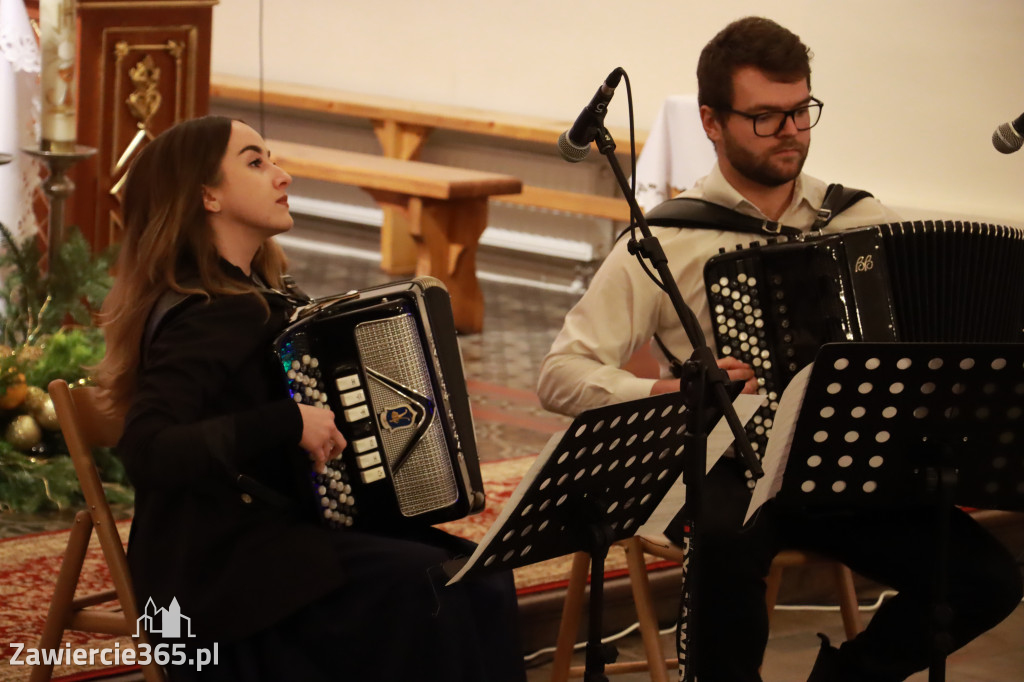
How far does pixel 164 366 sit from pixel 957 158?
469 centimetres

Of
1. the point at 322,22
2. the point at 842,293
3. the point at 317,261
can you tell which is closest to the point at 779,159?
the point at 842,293

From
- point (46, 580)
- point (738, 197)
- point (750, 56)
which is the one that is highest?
point (750, 56)

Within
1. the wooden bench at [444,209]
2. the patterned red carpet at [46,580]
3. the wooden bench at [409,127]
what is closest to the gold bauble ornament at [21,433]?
the patterned red carpet at [46,580]

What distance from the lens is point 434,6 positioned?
8.10 m

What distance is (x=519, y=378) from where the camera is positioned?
211 inches

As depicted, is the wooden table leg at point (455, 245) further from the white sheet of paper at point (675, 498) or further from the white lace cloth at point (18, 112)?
the white sheet of paper at point (675, 498)

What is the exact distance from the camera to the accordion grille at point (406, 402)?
2205 mm

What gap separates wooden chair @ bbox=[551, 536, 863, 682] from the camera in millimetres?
2543

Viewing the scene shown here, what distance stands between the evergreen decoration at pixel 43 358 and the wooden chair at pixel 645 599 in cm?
158

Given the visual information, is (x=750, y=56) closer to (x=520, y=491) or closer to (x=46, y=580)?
(x=520, y=491)

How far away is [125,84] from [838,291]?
9.15 ft

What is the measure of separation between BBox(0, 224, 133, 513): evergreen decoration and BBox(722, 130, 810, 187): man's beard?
6.61 ft

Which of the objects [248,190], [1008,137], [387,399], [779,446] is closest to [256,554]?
[387,399]

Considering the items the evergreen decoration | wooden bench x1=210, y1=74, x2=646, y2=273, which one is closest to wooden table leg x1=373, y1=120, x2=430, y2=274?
wooden bench x1=210, y1=74, x2=646, y2=273
